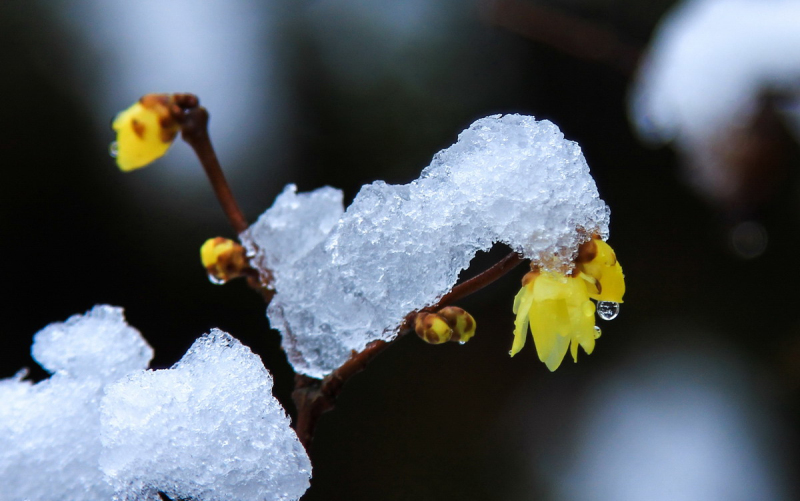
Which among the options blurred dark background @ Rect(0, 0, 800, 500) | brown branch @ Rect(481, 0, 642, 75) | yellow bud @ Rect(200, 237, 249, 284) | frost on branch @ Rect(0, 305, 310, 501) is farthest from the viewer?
blurred dark background @ Rect(0, 0, 800, 500)

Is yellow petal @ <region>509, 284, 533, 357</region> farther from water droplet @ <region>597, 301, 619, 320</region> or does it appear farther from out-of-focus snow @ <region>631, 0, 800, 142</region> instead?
out-of-focus snow @ <region>631, 0, 800, 142</region>

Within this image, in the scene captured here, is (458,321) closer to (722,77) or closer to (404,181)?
(722,77)

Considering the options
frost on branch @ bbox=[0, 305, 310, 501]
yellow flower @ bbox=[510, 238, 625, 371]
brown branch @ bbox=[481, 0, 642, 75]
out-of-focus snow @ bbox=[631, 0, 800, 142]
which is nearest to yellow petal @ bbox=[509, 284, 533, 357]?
yellow flower @ bbox=[510, 238, 625, 371]

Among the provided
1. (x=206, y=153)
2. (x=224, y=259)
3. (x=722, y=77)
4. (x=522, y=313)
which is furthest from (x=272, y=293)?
(x=722, y=77)

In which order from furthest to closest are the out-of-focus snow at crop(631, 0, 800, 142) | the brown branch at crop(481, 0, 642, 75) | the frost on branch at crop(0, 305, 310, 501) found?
the brown branch at crop(481, 0, 642, 75) < the out-of-focus snow at crop(631, 0, 800, 142) < the frost on branch at crop(0, 305, 310, 501)

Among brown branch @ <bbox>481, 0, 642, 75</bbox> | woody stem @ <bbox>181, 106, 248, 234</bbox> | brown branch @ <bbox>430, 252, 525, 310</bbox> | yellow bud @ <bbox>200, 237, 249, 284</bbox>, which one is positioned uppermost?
brown branch @ <bbox>481, 0, 642, 75</bbox>

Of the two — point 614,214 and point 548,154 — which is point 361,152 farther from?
point 548,154

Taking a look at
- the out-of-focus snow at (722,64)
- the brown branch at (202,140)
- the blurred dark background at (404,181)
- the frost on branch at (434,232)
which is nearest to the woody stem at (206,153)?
the brown branch at (202,140)

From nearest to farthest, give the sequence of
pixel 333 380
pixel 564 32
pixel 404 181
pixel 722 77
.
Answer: pixel 333 380 → pixel 722 77 → pixel 564 32 → pixel 404 181
